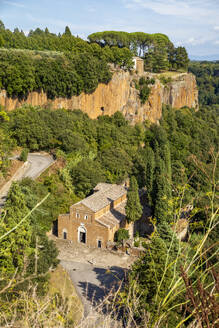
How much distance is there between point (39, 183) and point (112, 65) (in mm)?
25066

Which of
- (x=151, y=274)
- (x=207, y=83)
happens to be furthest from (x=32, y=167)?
(x=207, y=83)

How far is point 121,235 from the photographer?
78.5 feet

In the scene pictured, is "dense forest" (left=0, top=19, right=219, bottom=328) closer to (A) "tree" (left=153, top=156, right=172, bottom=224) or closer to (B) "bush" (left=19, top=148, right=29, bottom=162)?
(A) "tree" (left=153, top=156, right=172, bottom=224)

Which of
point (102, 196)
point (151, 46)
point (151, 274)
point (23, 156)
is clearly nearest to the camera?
Answer: point (151, 274)

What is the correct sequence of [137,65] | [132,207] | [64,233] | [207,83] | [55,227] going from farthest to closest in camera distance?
[207,83], [137,65], [55,227], [64,233], [132,207]

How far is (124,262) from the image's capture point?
2180 centimetres

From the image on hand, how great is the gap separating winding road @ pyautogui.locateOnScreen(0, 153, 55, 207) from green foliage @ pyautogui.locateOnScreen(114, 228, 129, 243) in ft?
25.0

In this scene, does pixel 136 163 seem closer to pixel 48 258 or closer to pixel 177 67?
pixel 48 258

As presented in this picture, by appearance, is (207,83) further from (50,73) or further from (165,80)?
(50,73)

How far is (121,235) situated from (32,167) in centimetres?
923

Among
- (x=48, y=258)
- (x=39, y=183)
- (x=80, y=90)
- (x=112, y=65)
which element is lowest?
(x=48, y=258)

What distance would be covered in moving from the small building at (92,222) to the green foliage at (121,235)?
0.34m

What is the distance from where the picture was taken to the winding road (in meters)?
23.9

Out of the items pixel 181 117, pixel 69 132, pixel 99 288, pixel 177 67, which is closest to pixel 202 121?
pixel 181 117
